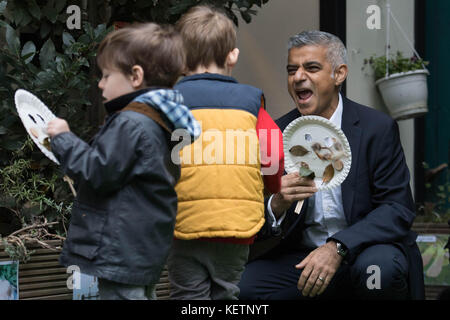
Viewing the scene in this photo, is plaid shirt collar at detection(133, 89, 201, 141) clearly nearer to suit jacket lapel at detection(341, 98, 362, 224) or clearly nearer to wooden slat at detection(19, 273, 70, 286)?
suit jacket lapel at detection(341, 98, 362, 224)

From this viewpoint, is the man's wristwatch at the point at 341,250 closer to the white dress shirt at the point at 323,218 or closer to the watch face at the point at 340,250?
the watch face at the point at 340,250

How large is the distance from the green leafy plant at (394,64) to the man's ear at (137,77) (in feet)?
9.20

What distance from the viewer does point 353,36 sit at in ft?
14.9

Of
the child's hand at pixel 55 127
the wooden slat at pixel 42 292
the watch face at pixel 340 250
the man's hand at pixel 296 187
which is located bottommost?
the wooden slat at pixel 42 292

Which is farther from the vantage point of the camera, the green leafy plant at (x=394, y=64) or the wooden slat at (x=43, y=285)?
the green leafy plant at (x=394, y=64)

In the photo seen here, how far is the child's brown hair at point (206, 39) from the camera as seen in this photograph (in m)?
2.30

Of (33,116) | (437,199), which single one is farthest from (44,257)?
(437,199)

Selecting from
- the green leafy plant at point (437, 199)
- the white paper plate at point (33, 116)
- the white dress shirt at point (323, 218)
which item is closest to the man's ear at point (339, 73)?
the white dress shirt at point (323, 218)

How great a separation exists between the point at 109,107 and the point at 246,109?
1.54 ft

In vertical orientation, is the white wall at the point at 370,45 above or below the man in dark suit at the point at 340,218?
above

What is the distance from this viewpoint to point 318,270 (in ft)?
8.23

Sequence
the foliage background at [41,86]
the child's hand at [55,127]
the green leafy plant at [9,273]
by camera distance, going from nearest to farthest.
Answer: the child's hand at [55,127] → the green leafy plant at [9,273] → the foliage background at [41,86]

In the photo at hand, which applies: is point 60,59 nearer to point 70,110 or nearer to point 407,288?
point 70,110

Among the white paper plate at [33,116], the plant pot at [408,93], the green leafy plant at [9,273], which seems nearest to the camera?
the white paper plate at [33,116]
